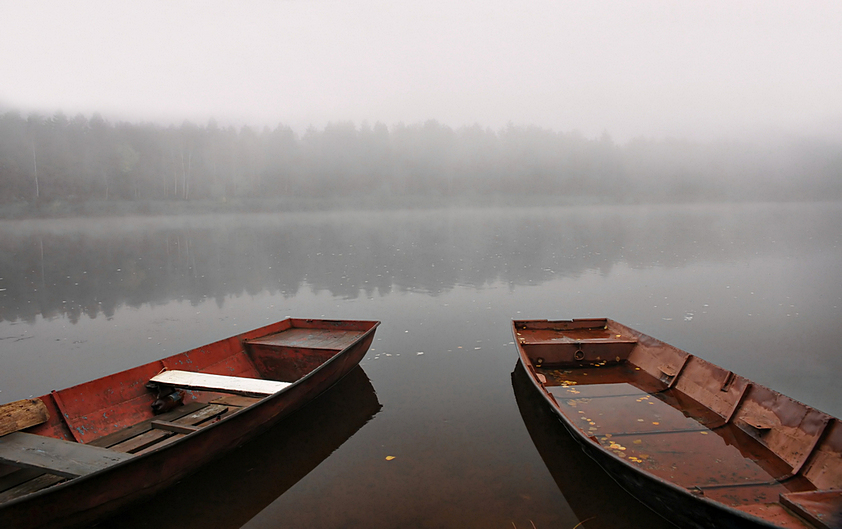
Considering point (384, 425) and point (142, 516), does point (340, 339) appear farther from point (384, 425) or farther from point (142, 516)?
point (142, 516)

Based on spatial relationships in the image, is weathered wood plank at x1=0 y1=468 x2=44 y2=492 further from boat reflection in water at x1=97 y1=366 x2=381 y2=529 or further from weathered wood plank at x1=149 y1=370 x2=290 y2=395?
weathered wood plank at x1=149 y1=370 x2=290 y2=395

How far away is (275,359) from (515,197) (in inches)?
6130

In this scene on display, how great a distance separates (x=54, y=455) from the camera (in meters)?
5.23

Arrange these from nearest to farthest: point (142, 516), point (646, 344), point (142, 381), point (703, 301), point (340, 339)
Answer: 1. point (142, 516)
2. point (142, 381)
3. point (646, 344)
4. point (340, 339)
5. point (703, 301)

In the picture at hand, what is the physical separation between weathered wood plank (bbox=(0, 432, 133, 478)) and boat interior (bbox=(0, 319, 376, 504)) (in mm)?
10

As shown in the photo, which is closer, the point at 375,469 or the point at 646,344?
the point at 375,469

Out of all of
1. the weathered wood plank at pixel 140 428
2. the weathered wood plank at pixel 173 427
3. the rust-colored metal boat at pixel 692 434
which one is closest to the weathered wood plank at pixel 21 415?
the weathered wood plank at pixel 140 428

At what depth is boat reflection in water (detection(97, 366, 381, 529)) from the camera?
5.66 metres

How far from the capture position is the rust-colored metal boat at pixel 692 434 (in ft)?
14.2

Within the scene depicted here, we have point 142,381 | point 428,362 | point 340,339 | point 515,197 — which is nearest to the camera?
point 142,381

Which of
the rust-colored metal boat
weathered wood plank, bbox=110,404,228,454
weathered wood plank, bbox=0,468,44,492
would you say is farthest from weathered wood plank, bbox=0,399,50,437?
the rust-colored metal boat

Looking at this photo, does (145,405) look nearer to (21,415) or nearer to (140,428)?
(140,428)

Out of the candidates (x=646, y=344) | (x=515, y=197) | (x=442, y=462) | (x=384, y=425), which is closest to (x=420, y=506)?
(x=442, y=462)

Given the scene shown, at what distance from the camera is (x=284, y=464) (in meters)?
6.85
